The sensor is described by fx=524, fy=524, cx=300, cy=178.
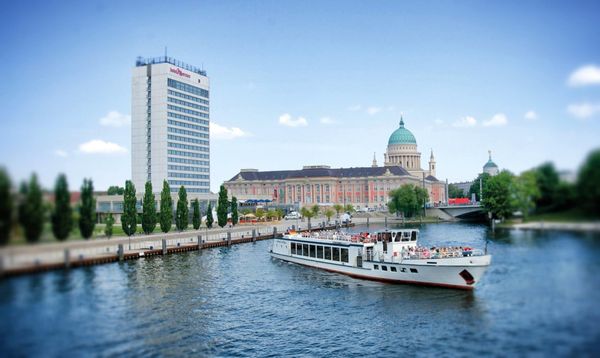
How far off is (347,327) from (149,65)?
123 meters

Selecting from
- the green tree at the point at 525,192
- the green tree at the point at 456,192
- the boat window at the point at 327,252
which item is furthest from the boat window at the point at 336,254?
the green tree at the point at 525,192

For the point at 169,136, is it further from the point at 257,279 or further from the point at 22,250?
the point at 22,250

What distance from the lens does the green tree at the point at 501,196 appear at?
19.7m

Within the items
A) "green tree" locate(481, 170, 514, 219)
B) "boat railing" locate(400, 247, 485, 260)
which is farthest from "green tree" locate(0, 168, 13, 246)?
"boat railing" locate(400, 247, 485, 260)

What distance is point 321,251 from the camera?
65.1m

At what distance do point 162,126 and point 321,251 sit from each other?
289 ft

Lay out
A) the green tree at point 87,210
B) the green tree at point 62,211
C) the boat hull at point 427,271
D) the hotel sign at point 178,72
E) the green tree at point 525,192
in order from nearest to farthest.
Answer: the green tree at point 62,211, the green tree at point 87,210, the green tree at point 525,192, the boat hull at point 427,271, the hotel sign at point 178,72

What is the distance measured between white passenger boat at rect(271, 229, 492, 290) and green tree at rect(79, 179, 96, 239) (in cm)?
2105

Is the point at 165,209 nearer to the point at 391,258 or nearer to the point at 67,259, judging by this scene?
the point at 391,258

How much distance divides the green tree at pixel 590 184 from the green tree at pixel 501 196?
5.45 meters

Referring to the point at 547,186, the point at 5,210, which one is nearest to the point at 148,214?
the point at 5,210

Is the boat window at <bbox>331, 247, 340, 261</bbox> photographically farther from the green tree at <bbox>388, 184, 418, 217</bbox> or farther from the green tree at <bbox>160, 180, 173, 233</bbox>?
the green tree at <bbox>388, 184, 418, 217</bbox>

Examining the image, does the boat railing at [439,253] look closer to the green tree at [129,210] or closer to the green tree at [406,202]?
the green tree at [129,210]

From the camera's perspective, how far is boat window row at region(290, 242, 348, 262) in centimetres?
6031
